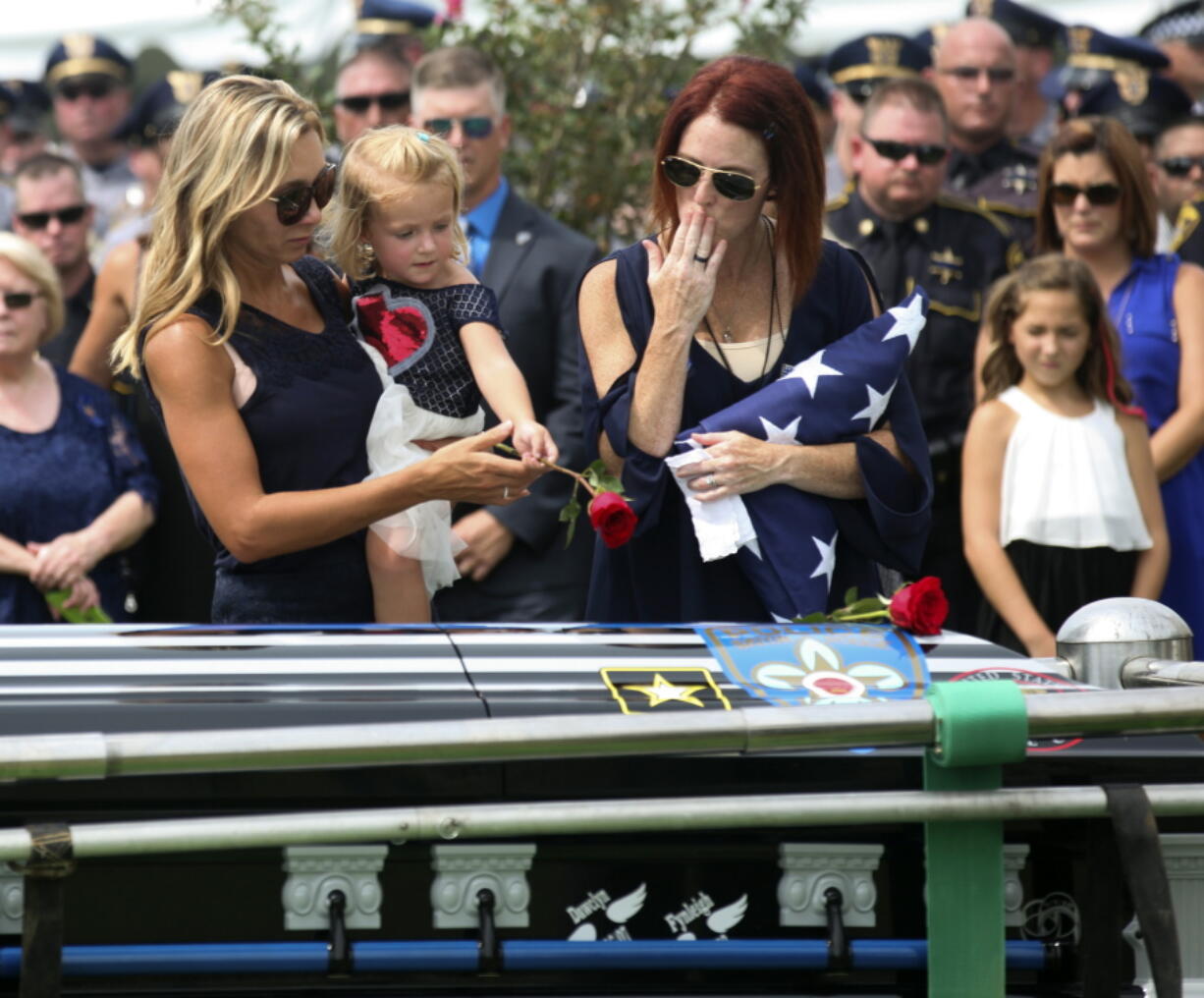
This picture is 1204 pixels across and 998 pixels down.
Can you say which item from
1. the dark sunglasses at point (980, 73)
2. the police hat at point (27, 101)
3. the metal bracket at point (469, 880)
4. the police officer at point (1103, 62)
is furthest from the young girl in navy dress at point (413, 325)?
the police hat at point (27, 101)

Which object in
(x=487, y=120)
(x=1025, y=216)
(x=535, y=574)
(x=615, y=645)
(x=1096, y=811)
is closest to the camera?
(x=1096, y=811)

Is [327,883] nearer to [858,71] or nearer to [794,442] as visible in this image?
[794,442]

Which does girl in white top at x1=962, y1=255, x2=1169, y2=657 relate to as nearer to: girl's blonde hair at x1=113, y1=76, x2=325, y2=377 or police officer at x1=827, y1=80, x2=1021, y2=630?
police officer at x1=827, y1=80, x2=1021, y2=630

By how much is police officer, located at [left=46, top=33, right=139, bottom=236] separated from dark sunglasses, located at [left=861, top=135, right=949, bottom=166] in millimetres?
4629

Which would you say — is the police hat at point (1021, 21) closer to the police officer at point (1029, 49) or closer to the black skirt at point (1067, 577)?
the police officer at point (1029, 49)

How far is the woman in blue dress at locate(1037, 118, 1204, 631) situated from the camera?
575 cm

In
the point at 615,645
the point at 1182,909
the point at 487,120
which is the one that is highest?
the point at 487,120

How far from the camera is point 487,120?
5828 millimetres

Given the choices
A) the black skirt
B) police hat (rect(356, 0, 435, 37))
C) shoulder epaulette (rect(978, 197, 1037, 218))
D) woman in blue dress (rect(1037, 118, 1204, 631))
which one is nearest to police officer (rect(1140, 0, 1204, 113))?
shoulder epaulette (rect(978, 197, 1037, 218))

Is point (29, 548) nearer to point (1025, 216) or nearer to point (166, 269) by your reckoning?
point (166, 269)

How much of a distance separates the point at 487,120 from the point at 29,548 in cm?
189

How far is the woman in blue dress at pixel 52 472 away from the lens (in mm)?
5398

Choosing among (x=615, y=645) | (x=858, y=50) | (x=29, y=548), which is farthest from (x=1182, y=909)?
(x=858, y=50)

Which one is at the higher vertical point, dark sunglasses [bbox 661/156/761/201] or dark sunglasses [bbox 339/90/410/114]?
dark sunglasses [bbox 339/90/410/114]
